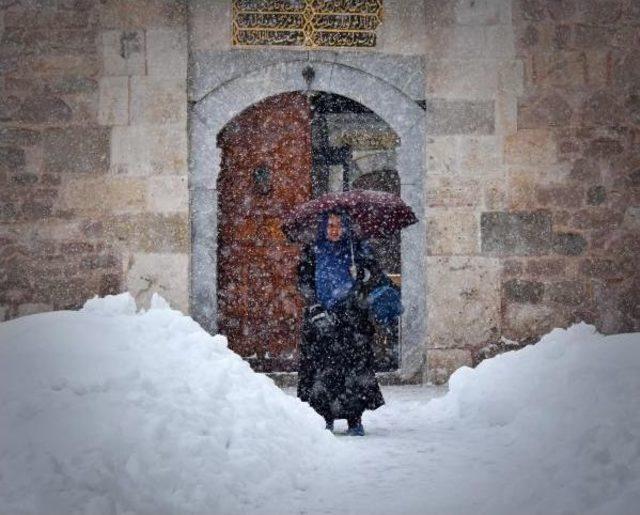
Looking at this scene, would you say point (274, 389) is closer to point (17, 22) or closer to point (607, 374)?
point (607, 374)

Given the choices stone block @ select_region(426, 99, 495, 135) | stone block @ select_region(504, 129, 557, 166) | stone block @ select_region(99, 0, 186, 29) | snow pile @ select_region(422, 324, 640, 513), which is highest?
stone block @ select_region(99, 0, 186, 29)

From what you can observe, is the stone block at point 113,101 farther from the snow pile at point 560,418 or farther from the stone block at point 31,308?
the snow pile at point 560,418

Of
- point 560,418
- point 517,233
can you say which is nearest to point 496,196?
point 517,233

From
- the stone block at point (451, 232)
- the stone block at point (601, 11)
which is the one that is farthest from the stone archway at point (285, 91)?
the stone block at point (601, 11)

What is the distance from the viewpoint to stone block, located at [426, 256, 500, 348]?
23.1 ft

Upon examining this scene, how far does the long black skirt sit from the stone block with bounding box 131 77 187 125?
9.56 ft

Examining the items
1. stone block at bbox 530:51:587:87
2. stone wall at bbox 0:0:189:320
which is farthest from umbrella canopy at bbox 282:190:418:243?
stone block at bbox 530:51:587:87

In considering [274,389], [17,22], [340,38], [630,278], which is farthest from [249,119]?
[630,278]

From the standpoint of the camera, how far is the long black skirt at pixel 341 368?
4965 millimetres

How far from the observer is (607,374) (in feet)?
14.1

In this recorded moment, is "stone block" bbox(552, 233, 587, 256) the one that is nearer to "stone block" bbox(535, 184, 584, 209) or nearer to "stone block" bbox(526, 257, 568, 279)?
"stone block" bbox(526, 257, 568, 279)

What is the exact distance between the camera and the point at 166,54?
700 cm

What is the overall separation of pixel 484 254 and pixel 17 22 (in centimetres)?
482

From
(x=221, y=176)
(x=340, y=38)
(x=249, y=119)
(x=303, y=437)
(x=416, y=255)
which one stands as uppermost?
(x=340, y=38)
